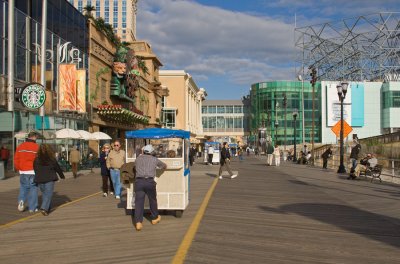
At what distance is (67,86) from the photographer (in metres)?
29.1

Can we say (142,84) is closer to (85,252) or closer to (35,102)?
(35,102)

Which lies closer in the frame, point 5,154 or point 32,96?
point 32,96

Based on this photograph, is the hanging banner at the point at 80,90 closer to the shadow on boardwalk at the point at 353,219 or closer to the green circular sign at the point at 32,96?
the green circular sign at the point at 32,96

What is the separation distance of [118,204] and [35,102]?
905 centimetres

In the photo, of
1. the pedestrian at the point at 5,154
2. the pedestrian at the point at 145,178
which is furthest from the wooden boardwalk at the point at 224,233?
the pedestrian at the point at 5,154

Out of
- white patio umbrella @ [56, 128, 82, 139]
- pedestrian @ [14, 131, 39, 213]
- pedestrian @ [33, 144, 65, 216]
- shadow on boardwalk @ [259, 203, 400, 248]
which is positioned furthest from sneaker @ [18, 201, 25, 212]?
white patio umbrella @ [56, 128, 82, 139]

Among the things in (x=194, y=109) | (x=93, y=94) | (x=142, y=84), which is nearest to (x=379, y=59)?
(x=194, y=109)

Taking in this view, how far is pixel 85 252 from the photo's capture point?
7.08 m

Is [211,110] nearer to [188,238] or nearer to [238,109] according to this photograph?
[238,109]

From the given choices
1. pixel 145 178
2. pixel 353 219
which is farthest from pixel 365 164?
pixel 145 178

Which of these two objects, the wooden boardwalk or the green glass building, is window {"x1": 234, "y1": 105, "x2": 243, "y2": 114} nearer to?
the green glass building

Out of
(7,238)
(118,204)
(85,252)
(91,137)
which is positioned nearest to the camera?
(85,252)

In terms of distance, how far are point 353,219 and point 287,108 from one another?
313 feet

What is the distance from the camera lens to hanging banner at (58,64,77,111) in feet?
94.8
